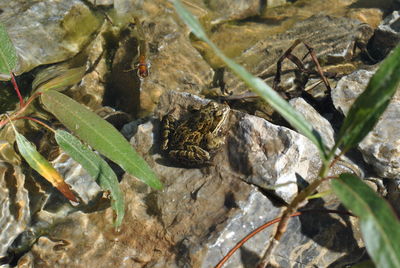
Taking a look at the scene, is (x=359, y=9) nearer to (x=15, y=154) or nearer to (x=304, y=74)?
(x=304, y=74)

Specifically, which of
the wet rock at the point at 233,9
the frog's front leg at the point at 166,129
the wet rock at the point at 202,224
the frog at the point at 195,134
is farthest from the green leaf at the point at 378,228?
the wet rock at the point at 233,9

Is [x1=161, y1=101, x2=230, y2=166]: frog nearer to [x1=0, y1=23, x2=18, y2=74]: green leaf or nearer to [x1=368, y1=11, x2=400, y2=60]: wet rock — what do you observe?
[x1=0, y1=23, x2=18, y2=74]: green leaf

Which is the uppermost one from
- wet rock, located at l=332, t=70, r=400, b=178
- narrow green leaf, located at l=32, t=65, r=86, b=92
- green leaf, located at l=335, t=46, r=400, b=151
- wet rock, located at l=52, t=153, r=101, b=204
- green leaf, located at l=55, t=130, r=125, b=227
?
green leaf, located at l=335, t=46, r=400, b=151

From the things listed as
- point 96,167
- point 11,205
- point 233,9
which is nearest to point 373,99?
point 96,167

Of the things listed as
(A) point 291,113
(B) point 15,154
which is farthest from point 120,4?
(A) point 291,113

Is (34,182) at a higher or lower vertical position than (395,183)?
higher

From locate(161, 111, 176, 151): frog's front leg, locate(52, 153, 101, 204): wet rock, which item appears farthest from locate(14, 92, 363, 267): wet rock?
locate(52, 153, 101, 204): wet rock

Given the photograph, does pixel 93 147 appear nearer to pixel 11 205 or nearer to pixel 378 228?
pixel 11 205
